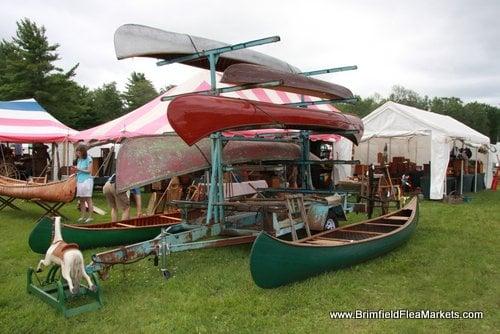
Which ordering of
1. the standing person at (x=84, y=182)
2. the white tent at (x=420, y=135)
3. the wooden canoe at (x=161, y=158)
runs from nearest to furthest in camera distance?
the wooden canoe at (x=161, y=158)
the standing person at (x=84, y=182)
the white tent at (x=420, y=135)

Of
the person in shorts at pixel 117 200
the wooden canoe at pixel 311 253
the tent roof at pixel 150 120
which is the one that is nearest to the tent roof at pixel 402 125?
the tent roof at pixel 150 120

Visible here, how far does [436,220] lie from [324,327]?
6.71 metres

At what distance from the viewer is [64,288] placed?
454 cm

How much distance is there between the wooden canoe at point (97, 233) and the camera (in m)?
6.13

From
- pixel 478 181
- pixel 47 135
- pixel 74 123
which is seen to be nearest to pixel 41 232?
pixel 47 135

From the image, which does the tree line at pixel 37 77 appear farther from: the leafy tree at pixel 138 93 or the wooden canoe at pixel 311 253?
the wooden canoe at pixel 311 253

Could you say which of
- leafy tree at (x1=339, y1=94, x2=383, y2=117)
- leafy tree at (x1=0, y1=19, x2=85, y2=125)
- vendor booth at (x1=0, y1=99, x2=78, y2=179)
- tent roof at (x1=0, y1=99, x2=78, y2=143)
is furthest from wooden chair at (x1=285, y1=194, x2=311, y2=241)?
leafy tree at (x1=339, y1=94, x2=383, y2=117)

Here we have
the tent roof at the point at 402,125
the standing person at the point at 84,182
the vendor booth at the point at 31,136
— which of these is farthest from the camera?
the tent roof at the point at 402,125

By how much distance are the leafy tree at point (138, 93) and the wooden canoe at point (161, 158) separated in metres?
43.5

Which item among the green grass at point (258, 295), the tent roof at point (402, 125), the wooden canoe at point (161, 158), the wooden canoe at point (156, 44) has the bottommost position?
the green grass at point (258, 295)

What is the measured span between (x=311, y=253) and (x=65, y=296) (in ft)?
8.45

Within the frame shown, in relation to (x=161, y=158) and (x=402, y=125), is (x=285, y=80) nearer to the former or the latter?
(x=161, y=158)

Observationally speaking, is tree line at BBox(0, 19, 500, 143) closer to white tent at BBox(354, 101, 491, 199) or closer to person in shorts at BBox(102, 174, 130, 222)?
white tent at BBox(354, 101, 491, 199)

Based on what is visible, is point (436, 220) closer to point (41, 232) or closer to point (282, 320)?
point (282, 320)
